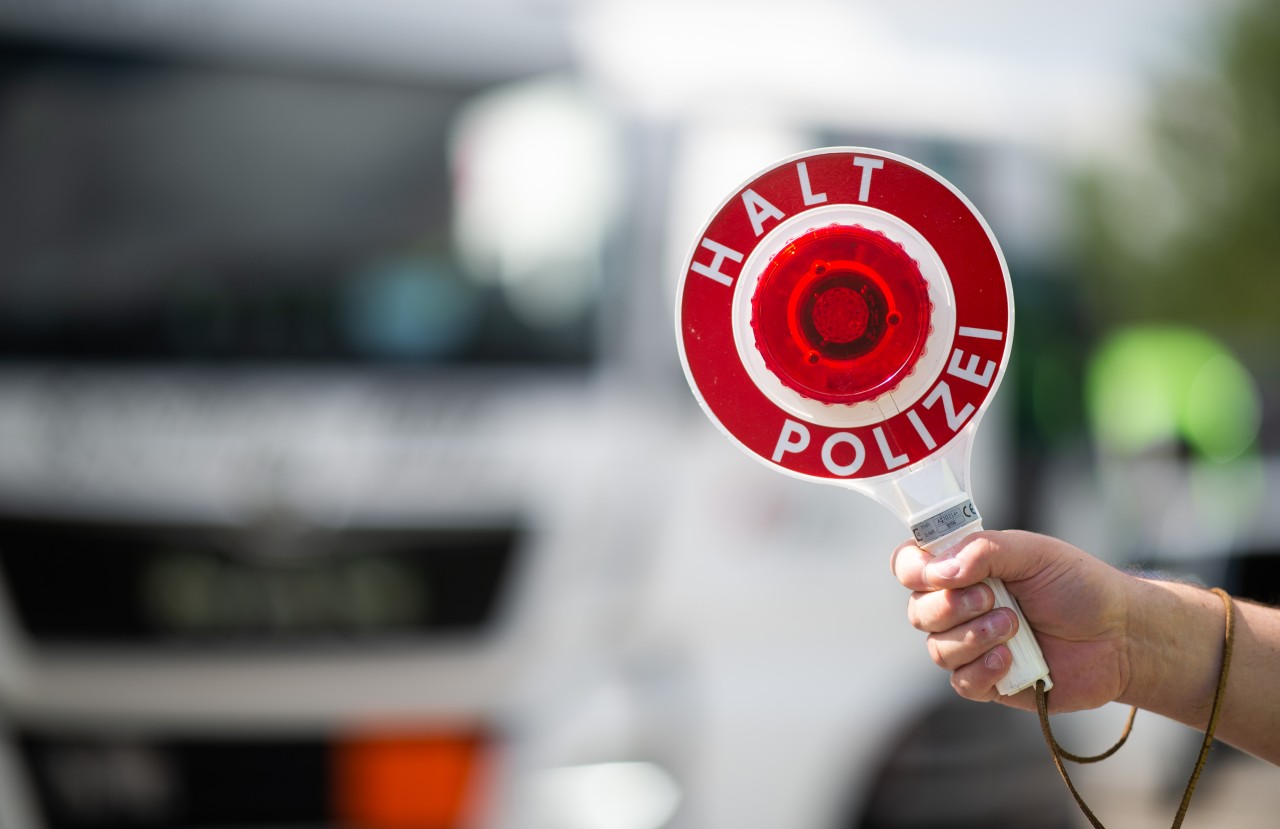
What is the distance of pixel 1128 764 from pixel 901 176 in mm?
5085

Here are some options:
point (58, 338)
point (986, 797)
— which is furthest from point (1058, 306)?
point (58, 338)

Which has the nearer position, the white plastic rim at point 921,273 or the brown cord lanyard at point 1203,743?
the white plastic rim at point 921,273

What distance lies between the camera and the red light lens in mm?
1092

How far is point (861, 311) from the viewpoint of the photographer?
3.61 feet

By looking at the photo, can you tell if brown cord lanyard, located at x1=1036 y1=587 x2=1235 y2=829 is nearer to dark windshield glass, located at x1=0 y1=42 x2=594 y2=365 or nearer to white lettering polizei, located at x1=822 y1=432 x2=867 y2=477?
white lettering polizei, located at x1=822 y1=432 x2=867 y2=477

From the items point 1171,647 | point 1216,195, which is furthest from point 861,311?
point 1216,195

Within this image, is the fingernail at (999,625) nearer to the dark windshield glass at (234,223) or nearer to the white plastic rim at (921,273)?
the white plastic rim at (921,273)

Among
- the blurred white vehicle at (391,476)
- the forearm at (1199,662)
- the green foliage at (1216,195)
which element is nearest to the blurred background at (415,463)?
the blurred white vehicle at (391,476)

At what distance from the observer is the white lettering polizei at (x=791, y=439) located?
3.60 ft

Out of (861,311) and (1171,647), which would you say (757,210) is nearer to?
(861,311)

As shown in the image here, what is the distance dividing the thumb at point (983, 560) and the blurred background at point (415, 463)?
2150mm

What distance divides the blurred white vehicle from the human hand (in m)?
2.06

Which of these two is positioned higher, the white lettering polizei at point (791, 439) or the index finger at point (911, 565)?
the white lettering polizei at point (791, 439)

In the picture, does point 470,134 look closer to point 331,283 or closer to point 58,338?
point 331,283
